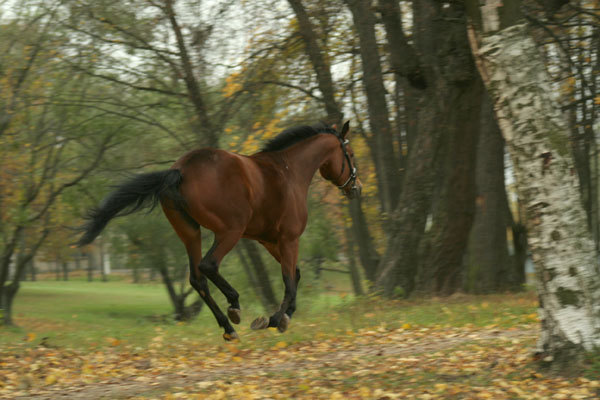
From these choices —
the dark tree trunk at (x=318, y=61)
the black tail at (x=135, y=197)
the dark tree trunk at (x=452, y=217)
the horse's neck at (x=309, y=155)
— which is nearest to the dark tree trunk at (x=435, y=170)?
the dark tree trunk at (x=452, y=217)

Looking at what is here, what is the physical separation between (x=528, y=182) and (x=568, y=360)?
155cm

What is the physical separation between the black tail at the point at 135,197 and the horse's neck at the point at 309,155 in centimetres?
177

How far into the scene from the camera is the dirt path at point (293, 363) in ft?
21.3

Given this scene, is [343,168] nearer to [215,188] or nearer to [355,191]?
[355,191]

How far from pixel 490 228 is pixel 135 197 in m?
8.38

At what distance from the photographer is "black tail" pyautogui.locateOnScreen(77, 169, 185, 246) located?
25.7 feet

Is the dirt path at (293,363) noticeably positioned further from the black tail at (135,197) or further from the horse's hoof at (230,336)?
the black tail at (135,197)

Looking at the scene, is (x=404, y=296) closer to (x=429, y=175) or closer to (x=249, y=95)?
(x=429, y=175)

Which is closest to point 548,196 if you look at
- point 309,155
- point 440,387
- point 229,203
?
point 440,387

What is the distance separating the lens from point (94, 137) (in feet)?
63.6

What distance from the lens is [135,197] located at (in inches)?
312

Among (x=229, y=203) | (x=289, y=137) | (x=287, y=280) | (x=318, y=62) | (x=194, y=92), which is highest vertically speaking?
(x=318, y=62)

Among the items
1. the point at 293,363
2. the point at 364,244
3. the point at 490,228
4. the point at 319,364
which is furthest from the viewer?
the point at 364,244

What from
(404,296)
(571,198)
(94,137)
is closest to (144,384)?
(571,198)
